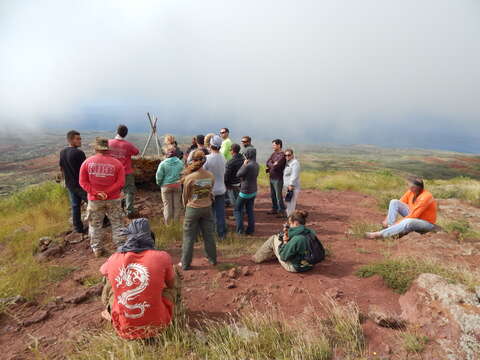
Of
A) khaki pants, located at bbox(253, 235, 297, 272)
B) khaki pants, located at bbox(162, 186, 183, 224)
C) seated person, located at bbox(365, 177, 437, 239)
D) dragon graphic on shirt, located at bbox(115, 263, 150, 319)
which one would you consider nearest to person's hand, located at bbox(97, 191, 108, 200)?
khaki pants, located at bbox(162, 186, 183, 224)

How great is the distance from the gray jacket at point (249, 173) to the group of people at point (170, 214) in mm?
24

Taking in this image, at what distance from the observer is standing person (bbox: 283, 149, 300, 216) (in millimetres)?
6926

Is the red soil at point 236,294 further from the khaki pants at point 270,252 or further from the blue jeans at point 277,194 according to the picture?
the blue jeans at point 277,194

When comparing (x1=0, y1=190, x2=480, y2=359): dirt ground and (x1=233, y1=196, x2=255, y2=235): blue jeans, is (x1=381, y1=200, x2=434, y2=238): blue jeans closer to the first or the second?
(x1=0, y1=190, x2=480, y2=359): dirt ground

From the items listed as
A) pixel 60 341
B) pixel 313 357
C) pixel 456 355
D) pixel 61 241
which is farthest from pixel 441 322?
pixel 61 241

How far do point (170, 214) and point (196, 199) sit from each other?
2.42m

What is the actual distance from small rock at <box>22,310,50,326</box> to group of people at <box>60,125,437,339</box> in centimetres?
143

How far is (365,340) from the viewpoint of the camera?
304 centimetres

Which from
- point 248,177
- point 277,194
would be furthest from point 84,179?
point 277,194

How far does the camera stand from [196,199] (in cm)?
451

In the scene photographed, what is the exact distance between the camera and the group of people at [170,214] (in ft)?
8.99

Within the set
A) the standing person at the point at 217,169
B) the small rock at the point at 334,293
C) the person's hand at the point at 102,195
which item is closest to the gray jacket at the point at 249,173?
the standing person at the point at 217,169

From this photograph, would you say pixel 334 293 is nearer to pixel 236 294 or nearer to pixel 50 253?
pixel 236 294

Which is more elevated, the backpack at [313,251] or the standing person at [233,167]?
the standing person at [233,167]
